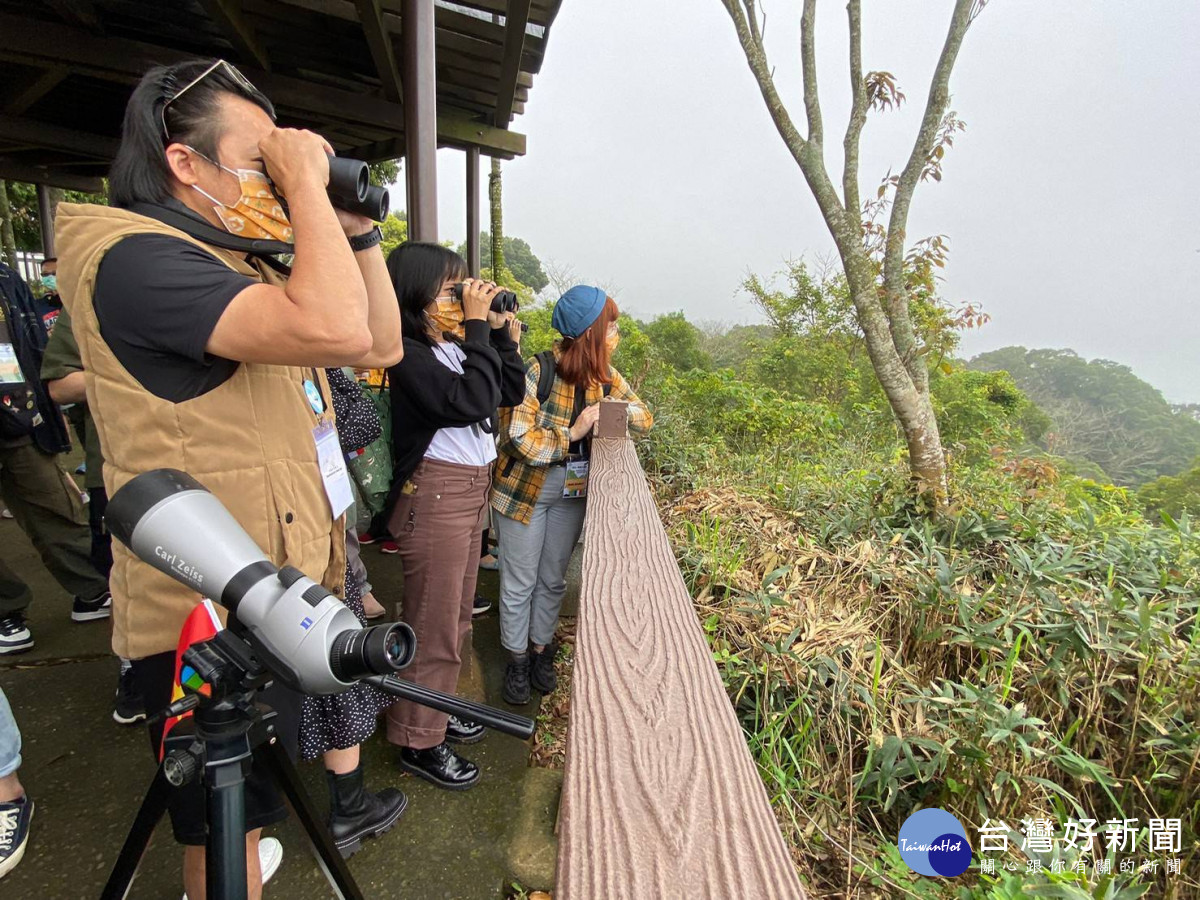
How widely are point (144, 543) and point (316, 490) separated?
50cm

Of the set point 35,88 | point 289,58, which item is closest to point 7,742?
point 289,58

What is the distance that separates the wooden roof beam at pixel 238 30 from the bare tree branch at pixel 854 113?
3.53 meters

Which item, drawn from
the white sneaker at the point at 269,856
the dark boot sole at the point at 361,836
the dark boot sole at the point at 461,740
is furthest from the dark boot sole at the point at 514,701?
the white sneaker at the point at 269,856

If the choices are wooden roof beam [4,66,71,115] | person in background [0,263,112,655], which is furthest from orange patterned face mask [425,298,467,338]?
wooden roof beam [4,66,71,115]

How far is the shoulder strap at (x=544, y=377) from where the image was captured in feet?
7.99

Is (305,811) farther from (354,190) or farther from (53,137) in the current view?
(53,137)

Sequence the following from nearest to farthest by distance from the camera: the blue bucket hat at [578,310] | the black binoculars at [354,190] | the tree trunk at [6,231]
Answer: the black binoculars at [354,190] < the blue bucket hat at [578,310] < the tree trunk at [6,231]

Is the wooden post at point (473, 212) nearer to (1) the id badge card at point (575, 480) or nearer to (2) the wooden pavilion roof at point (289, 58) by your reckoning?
(2) the wooden pavilion roof at point (289, 58)

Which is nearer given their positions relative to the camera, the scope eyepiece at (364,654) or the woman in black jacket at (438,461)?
the scope eyepiece at (364,654)

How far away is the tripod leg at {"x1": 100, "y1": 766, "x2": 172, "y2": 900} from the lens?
931 mm

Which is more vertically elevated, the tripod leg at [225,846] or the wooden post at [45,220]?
the wooden post at [45,220]

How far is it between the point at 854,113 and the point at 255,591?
13.4 ft

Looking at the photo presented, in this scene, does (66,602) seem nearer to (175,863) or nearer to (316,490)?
(175,863)

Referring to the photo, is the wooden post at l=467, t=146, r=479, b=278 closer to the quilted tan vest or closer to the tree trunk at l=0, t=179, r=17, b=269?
the quilted tan vest
